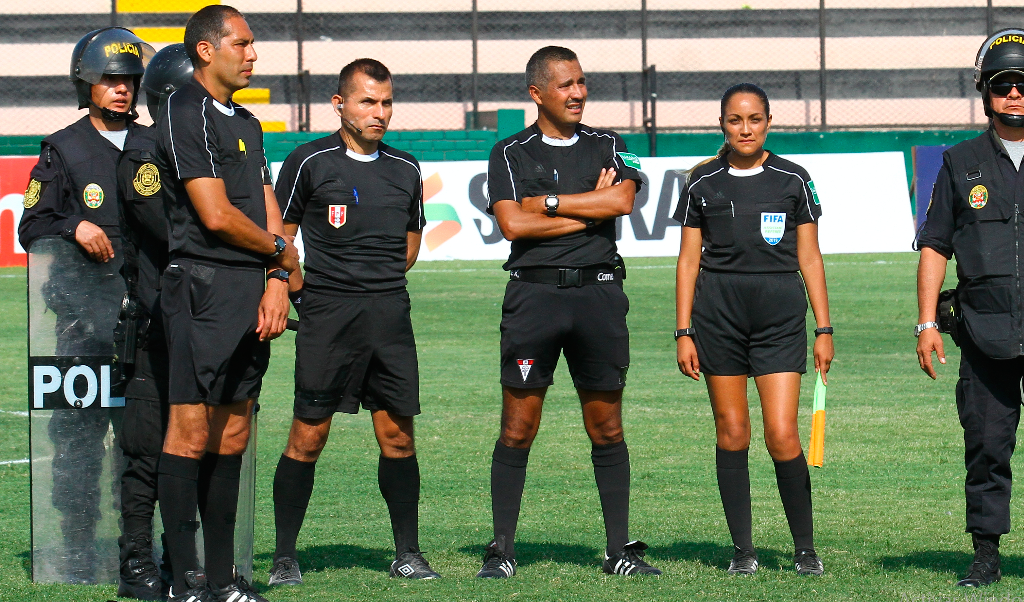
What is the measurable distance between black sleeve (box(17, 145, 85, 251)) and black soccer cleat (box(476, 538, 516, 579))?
2219mm

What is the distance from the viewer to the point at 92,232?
536 centimetres

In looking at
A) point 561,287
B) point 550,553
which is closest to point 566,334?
point 561,287

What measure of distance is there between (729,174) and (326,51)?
24.3m

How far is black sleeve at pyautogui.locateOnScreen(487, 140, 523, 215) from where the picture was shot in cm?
562

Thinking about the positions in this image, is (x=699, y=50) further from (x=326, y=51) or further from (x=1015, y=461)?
(x=1015, y=461)

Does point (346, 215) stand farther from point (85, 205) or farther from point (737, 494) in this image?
point (737, 494)

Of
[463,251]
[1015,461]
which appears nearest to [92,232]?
[1015,461]

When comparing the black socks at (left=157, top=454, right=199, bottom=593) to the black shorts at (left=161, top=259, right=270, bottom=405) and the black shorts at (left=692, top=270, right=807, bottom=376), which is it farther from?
the black shorts at (left=692, top=270, right=807, bottom=376)

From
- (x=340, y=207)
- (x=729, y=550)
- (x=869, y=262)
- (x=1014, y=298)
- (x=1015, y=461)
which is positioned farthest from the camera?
(x=869, y=262)

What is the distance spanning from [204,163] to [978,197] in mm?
2965

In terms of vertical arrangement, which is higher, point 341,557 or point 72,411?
point 72,411

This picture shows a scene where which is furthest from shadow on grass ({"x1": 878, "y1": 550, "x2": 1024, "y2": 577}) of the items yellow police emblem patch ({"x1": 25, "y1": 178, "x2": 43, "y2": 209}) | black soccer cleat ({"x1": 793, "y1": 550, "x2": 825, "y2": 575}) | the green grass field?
yellow police emblem patch ({"x1": 25, "y1": 178, "x2": 43, "y2": 209})

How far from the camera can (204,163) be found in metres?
4.69

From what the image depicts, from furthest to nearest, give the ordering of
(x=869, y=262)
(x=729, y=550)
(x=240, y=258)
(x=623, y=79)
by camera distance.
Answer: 1. (x=623, y=79)
2. (x=869, y=262)
3. (x=729, y=550)
4. (x=240, y=258)
